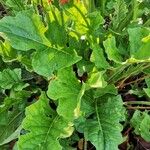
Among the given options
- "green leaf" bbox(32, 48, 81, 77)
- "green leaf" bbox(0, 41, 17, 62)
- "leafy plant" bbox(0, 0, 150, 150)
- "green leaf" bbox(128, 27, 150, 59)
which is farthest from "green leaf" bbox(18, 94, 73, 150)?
"green leaf" bbox(128, 27, 150, 59)

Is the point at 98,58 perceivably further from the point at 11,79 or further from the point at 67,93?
the point at 11,79

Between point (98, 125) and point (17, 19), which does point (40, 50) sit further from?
point (98, 125)

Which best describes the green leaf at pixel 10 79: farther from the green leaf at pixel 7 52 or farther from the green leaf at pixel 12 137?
the green leaf at pixel 12 137

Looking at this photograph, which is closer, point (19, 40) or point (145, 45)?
point (145, 45)

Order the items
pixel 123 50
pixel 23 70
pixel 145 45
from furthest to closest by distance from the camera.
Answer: pixel 23 70 < pixel 123 50 < pixel 145 45

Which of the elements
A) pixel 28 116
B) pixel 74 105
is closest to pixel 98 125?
pixel 74 105

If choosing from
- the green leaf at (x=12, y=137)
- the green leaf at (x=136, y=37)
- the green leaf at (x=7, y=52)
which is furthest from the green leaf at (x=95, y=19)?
the green leaf at (x=12, y=137)
